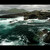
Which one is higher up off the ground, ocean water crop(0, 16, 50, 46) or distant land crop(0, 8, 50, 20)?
distant land crop(0, 8, 50, 20)

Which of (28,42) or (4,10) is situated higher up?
(4,10)

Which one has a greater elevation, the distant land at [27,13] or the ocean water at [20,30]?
the distant land at [27,13]

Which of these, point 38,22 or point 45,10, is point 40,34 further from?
point 45,10

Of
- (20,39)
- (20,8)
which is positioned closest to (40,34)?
(20,39)

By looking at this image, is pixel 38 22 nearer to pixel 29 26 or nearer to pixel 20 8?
pixel 29 26

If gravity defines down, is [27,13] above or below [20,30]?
above
